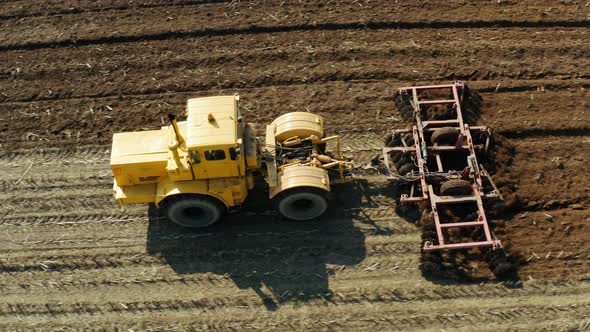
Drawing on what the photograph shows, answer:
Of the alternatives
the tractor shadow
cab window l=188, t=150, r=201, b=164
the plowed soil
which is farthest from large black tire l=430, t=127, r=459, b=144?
cab window l=188, t=150, r=201, b=164

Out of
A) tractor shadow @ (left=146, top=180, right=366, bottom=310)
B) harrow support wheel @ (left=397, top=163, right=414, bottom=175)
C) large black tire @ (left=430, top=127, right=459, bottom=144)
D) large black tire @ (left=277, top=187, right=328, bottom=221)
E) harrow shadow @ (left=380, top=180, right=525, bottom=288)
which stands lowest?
harrow shadow @ (left=380, top=180, right=525, bottom=288)

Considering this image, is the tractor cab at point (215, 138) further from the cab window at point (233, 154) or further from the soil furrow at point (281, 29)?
the soil furrow at point (281, 29)

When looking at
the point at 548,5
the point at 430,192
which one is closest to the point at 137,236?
the point at 430,192

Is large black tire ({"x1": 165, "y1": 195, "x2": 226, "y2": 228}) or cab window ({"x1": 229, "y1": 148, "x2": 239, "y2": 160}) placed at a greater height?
cab window ({"x1": 229, "y1": 148, "x2": 239, "y2": 160})

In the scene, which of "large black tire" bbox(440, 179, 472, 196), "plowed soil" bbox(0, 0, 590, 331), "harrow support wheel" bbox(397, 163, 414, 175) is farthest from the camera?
"harrow support wheel" bbox(397, 163, 414, 175)

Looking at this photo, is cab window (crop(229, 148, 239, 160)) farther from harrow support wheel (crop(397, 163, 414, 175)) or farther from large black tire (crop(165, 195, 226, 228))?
harrow support wheel (crop(397, 163, 414, 175))
